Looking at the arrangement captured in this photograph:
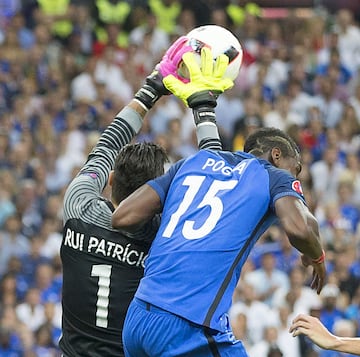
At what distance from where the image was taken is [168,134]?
14.2 meters

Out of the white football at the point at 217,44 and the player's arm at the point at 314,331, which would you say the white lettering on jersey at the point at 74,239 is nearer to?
the white football at the point at 217,44

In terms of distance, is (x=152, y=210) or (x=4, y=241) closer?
(x=152, y=210)

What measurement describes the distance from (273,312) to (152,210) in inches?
289

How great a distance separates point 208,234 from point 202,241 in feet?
0.13

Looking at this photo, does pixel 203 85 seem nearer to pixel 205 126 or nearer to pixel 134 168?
pixel 205 126

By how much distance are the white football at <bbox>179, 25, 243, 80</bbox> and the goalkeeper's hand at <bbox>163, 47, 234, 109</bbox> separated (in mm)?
97

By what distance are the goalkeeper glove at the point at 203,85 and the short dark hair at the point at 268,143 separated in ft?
0.83

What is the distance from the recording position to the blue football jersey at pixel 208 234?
15.6 feet

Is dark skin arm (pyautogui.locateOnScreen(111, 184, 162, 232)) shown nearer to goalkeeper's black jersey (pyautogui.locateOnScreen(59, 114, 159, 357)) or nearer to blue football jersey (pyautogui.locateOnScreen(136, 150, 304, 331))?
blue football jersey (pyautogui.locateOnScreen(136, 150, 304, 331))

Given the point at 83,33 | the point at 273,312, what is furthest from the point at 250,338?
the point at 83,33

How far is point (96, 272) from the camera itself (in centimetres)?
530

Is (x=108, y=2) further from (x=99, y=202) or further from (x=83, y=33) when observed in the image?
(x=99, y=202)

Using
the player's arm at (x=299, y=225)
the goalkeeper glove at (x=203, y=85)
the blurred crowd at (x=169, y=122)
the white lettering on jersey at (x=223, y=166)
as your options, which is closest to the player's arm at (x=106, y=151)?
the goalkeeper glove at (x=203, y=85)

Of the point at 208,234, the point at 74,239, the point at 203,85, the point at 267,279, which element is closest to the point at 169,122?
the point at 267,279
